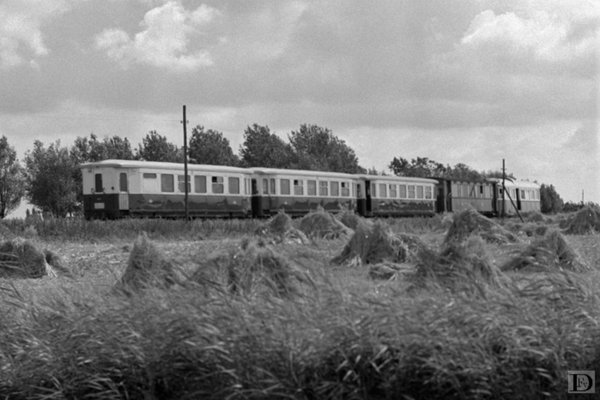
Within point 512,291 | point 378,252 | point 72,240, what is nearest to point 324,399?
point 512,291

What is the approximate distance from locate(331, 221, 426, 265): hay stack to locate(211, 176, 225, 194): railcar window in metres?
24.2

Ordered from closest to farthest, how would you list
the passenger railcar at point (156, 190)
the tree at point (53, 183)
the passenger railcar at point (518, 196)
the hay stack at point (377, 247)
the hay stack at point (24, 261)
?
the hay stack at point (377, 247) → the hay stack at point (24, 261) → the passenger railcar at point (156, 190) → the passenger railcar at point (518, 196) → the tree at point (53, 183)

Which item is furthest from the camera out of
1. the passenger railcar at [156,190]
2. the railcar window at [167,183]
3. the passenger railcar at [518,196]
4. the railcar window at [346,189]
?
the passenger railcar at [518,196]

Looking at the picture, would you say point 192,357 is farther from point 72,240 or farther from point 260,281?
point 72,240

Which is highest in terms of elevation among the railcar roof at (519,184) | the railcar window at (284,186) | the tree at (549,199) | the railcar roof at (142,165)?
the railcar roof at (142,165)

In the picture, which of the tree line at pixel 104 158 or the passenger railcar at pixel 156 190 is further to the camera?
the tree line at pixel 104 158

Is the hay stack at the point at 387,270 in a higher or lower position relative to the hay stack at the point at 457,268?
lower

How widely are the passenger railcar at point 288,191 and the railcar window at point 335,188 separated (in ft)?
0.74

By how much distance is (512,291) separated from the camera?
613 cm

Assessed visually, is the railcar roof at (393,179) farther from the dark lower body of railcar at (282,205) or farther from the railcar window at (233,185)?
the railcar window at (233,185)

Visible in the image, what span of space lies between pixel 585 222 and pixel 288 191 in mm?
19220

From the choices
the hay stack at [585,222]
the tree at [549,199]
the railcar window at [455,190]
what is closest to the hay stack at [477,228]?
the hay stack at [585,222]

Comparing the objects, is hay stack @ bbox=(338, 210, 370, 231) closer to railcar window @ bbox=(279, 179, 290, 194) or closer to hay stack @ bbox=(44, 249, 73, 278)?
hay stack @ bbox=(44, 249, 73, 278)

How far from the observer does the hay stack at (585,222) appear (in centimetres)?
1806
